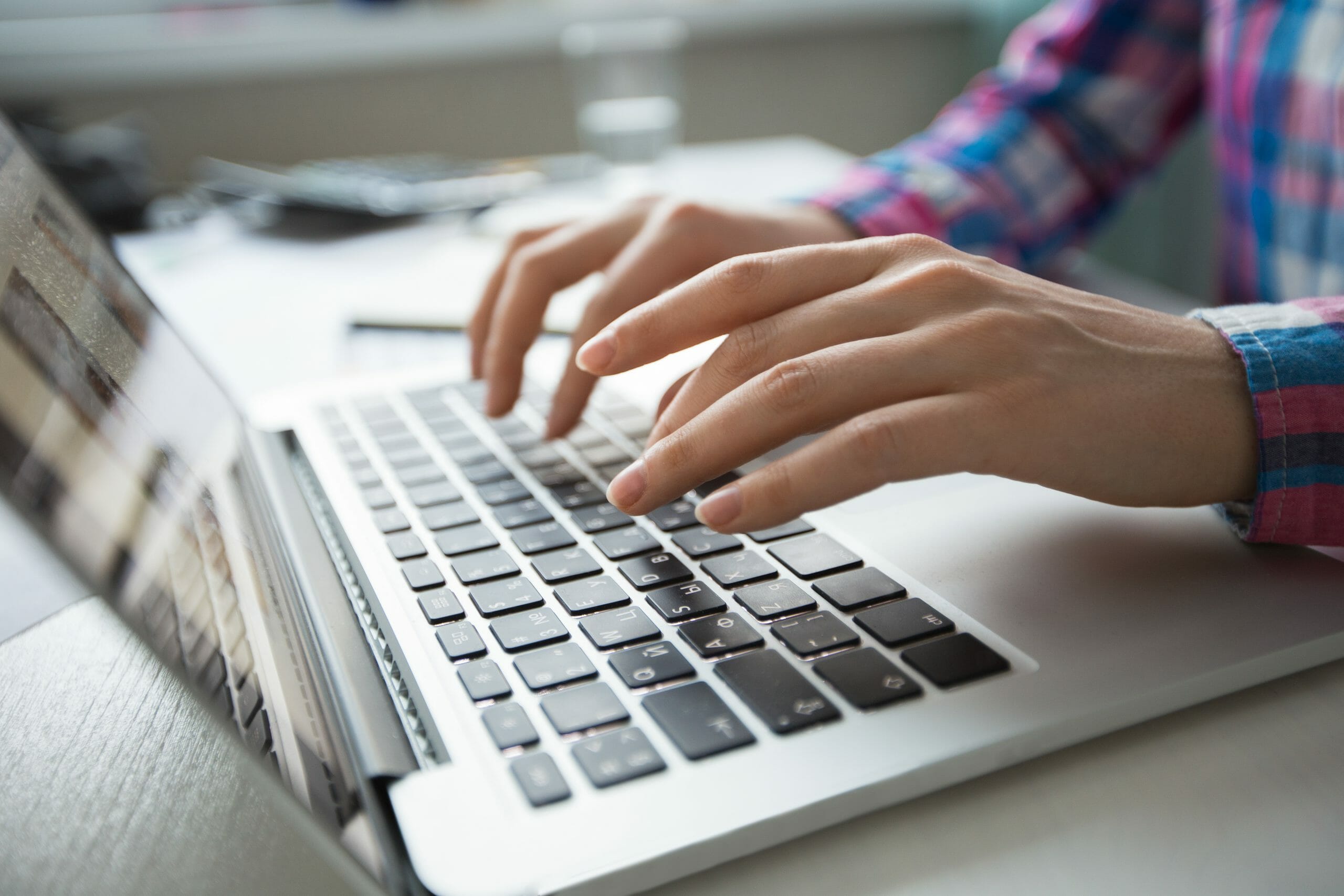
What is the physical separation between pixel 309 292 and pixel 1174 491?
0.68 meters

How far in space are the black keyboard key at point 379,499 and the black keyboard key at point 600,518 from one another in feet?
0.28

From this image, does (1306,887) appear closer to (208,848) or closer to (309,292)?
(208,848)

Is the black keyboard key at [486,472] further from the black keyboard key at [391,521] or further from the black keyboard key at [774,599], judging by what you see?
the black keyboard key at [774,599]

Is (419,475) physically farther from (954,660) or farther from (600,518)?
(954,660)

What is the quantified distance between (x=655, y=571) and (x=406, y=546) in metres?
0.10

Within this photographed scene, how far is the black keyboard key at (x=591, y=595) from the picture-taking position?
1.08 ft

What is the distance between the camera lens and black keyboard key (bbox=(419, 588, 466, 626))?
1.08 ft

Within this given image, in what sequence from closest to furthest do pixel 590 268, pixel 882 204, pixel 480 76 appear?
pixel 590 268
pixel 882 204
pixel 480 76

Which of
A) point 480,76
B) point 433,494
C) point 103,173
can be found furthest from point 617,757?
point 480,76

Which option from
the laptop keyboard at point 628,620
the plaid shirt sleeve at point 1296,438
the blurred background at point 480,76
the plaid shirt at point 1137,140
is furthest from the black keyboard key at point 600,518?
the blurred background at point 480,76

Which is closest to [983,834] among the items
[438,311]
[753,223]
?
[753,223]

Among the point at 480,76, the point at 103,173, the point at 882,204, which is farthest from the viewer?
the point at 480,76

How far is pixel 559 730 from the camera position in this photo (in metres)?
0.26

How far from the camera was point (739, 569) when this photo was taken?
35cm
